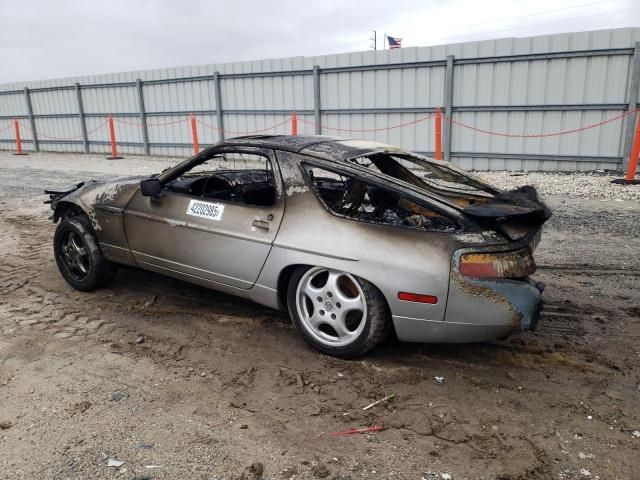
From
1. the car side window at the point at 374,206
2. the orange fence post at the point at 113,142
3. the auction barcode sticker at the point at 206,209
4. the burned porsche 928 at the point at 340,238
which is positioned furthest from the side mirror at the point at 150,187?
the orange fence post at the point at 113,142

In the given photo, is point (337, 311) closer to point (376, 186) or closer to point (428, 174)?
point (376, 186)

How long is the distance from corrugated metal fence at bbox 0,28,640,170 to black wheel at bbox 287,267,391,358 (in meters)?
10.3

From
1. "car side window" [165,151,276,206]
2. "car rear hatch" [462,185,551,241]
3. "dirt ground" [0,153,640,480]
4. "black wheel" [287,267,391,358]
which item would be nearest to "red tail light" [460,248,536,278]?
"car rear hatch" [462,185,551,241]

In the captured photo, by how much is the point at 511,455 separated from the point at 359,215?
1.69 metres

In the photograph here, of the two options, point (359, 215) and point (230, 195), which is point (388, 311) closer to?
point (359, 215)

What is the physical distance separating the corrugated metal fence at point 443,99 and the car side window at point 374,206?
966 centimetres

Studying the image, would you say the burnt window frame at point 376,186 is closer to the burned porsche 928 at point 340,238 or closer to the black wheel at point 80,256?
the burned porsche 928 at point 340,238

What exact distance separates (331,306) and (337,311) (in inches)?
2.0

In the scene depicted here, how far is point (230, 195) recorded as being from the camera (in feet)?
13.7

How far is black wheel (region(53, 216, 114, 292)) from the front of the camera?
4.61 m

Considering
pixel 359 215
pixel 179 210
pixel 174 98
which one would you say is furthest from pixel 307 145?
pixel 174 98

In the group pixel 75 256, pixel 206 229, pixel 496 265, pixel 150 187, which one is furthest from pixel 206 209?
pixel 496 265

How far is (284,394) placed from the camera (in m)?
3.05

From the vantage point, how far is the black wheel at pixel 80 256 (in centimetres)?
461
